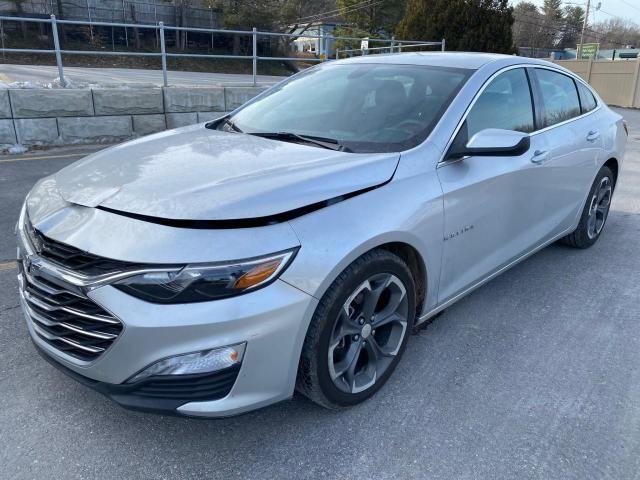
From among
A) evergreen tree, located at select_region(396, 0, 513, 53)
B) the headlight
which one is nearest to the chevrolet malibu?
the headlight

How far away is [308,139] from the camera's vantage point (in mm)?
2979

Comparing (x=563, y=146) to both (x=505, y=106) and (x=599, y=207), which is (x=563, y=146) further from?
(x=599, y=207)

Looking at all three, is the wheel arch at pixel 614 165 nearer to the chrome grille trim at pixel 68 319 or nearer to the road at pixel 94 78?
the chrome grille trim at pixel 68 319

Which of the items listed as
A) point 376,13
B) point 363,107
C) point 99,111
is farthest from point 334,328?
point 376,13

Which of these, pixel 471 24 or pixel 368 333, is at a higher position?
pixel 471 24

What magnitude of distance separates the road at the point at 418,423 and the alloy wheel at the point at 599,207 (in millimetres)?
1449

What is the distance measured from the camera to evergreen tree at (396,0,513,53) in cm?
1748

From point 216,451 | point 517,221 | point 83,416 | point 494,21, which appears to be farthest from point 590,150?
point 494,21

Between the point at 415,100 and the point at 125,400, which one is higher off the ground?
the point at 415,100

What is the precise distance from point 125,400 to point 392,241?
51.9 inches

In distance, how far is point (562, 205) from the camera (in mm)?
4039

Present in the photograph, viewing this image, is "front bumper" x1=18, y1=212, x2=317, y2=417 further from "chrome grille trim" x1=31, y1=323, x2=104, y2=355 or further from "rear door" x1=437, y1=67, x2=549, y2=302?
"rear door" x1=437, y1=67, x2=549, y2=302

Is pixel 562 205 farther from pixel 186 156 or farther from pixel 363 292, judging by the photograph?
pixel 186 156

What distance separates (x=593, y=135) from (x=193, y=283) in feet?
12.2
